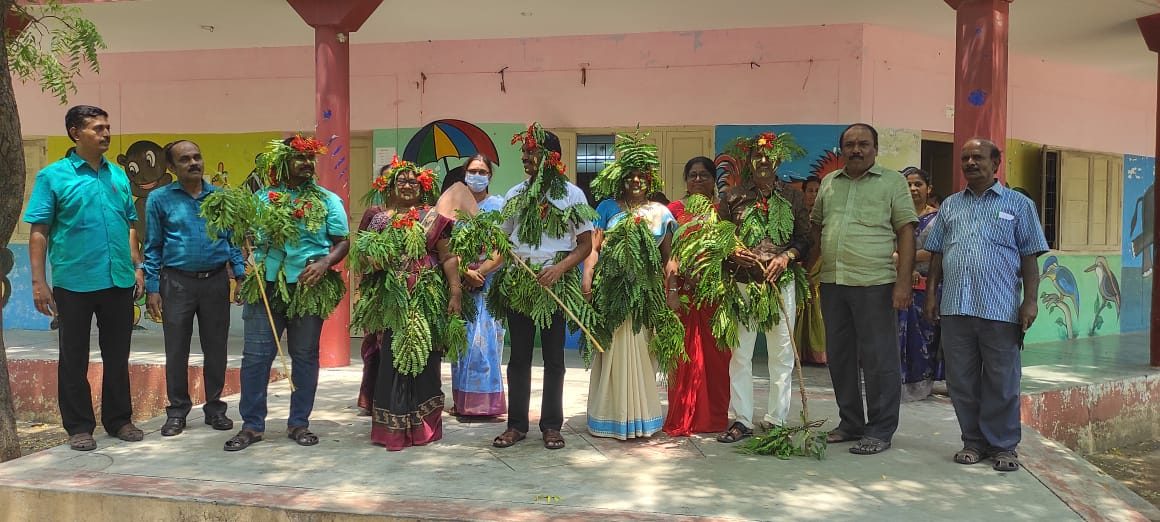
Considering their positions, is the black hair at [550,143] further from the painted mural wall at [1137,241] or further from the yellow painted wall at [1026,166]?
the painted mural wall at [1137,241]

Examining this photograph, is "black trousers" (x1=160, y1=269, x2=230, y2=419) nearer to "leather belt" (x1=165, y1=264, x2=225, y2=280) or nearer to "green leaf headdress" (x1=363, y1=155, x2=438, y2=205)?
"leather belt" (x1=165, y1=264, x2=225, y2=280)

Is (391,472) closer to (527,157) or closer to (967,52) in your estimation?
(527,157)

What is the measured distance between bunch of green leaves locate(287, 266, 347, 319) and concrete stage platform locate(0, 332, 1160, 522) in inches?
31.5

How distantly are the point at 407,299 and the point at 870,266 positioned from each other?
8.67 ft

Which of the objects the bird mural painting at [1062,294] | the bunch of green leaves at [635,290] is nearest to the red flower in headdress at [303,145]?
the bunch of green leaves at [635,290]

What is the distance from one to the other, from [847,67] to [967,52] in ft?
6.89

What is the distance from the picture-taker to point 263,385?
522 centimetres

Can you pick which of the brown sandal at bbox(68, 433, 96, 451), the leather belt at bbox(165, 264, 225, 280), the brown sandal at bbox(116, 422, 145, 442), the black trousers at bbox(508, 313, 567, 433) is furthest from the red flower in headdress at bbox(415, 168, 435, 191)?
the brown sandal at bbox(68, 433, 96, 451)

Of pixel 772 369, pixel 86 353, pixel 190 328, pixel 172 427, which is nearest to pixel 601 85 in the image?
pixel 772 369

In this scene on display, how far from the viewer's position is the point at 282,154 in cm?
514

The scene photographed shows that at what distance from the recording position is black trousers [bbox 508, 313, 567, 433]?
5.14 meters

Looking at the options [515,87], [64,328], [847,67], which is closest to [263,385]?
[64,328]

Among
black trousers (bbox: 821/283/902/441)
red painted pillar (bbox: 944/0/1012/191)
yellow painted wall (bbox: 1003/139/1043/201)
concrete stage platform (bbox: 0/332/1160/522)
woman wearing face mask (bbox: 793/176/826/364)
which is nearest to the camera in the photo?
concrete stage platform (bbox: 0/332/1160/522)

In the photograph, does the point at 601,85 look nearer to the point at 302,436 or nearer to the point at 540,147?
the point at 540,147
